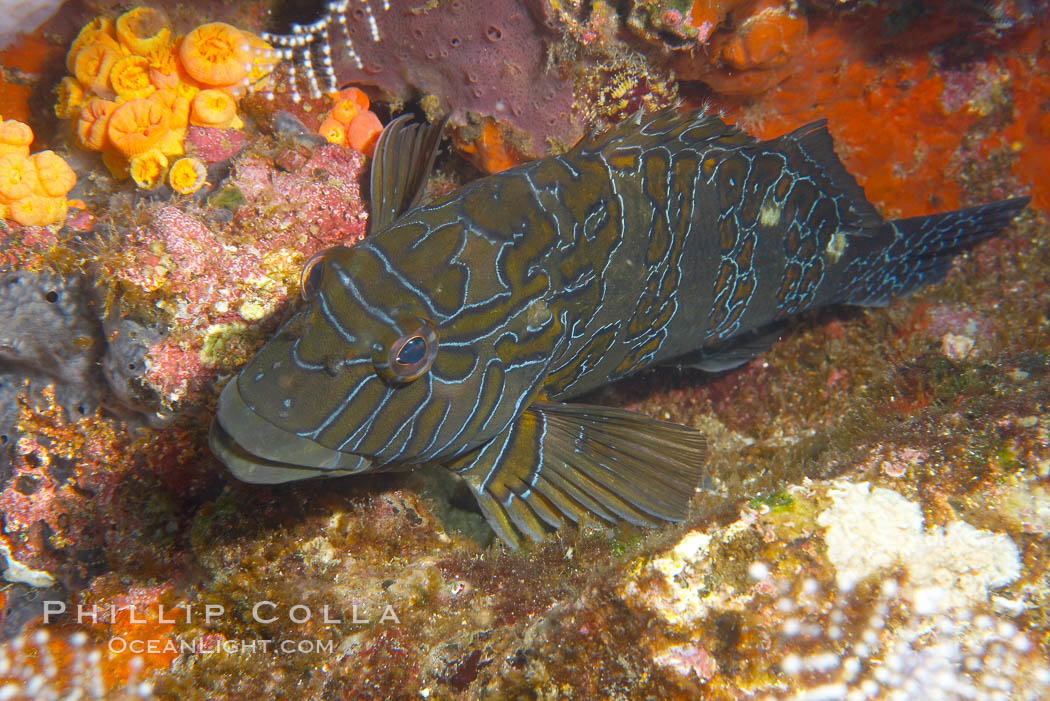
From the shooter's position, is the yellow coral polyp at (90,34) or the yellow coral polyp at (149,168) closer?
the yellow coral polyp at (149,168)

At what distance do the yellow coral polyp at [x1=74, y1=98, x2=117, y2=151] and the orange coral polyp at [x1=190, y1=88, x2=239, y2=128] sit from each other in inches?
20.8

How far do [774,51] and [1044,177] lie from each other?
3081 mm

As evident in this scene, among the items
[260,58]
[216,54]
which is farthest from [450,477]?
[216,54]

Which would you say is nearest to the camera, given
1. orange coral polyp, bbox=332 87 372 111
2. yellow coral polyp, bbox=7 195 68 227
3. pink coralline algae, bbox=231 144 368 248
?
pink coralline algae, bbox=231 144 368 248

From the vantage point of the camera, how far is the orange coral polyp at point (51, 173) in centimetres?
388

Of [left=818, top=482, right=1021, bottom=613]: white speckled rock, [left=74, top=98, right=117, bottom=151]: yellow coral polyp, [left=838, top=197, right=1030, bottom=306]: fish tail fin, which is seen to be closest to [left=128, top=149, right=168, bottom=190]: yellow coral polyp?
[left=74, top=98, right=117, bottom=151]: yellow coral polyp

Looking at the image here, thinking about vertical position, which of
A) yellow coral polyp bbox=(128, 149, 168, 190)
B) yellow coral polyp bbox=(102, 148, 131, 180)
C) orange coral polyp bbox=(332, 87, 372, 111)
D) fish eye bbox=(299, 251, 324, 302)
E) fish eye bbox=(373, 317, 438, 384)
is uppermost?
orange coral polyp bbox=(332, 87, 372, 111)

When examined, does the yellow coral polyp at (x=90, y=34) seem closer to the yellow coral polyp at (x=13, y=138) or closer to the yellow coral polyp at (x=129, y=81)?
the yellow coral polyp at (x=129, y=81)

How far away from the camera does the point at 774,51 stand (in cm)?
448

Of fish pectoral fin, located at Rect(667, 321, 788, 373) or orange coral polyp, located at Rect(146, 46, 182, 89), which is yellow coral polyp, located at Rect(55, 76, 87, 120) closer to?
orange coral polyp, located at Rect(146, 46, 182, 89)

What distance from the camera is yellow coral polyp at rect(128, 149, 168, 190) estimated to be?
385 centimetres

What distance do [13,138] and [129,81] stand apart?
2.77ft

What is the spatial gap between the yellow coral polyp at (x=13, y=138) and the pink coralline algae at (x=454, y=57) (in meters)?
1.81

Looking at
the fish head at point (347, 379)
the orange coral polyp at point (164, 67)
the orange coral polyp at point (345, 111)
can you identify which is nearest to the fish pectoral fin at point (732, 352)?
the fish head at point (347, 379)
